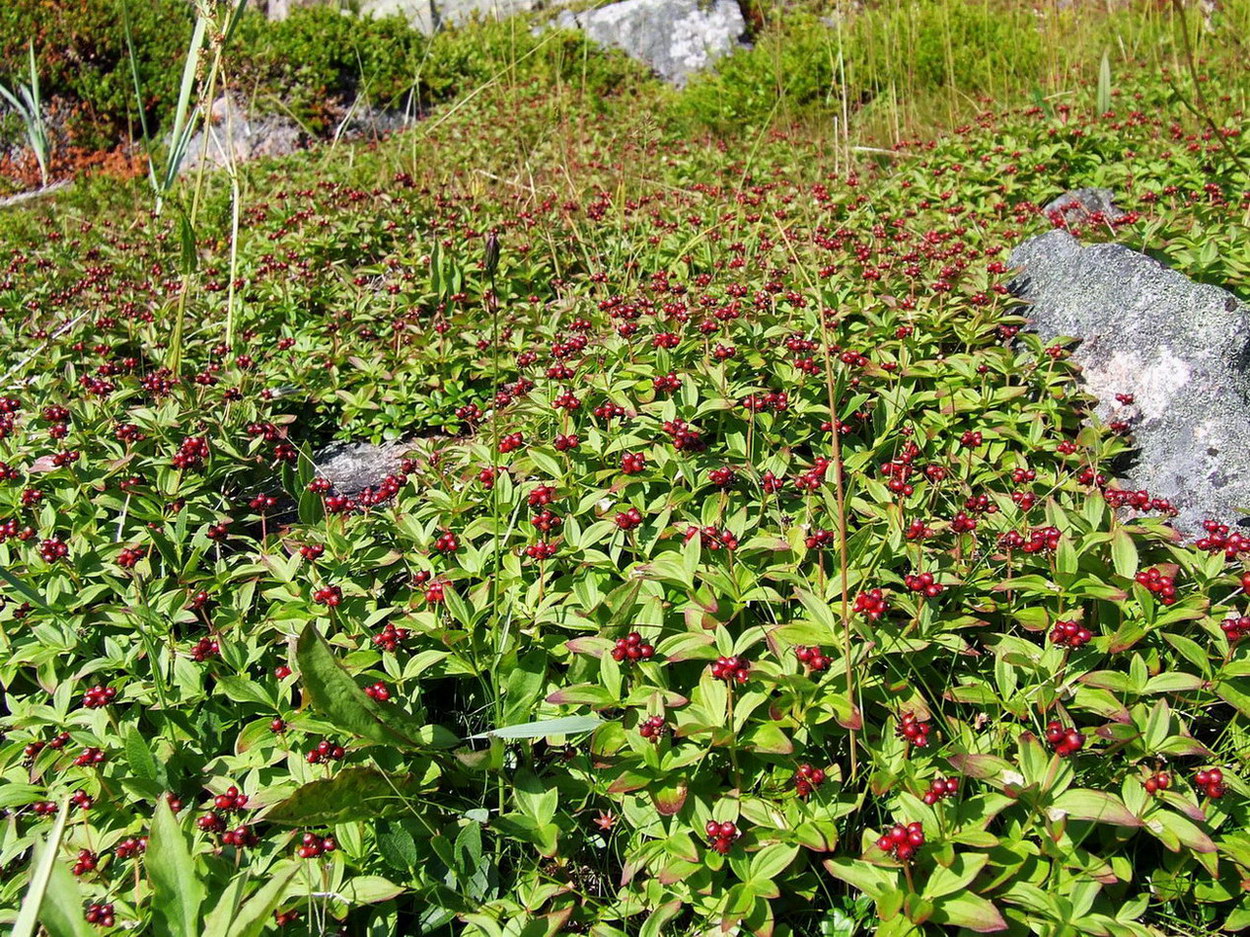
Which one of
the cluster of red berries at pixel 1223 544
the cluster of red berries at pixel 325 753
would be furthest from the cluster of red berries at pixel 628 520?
the cluster of red berries at pixel 1223 544

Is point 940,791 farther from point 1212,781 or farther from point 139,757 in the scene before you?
point 139,757

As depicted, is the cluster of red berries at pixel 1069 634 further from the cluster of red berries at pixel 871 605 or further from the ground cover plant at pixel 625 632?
the cluster of red berries at pixel 871 605

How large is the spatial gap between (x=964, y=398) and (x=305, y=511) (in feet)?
7.44

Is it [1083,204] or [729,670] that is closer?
[729,670]

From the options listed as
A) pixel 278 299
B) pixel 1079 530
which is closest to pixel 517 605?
pixel 1079 530

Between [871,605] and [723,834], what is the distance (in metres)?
0.60

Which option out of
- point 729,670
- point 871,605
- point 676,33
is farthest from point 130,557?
point 676,33

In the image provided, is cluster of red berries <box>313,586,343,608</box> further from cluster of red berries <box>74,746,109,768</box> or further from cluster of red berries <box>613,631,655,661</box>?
cluster of red berries <box>613,631,655,661</box>

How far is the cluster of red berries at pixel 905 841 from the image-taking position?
5.88ft

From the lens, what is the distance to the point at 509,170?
6.70m

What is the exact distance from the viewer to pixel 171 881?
5.68 feet

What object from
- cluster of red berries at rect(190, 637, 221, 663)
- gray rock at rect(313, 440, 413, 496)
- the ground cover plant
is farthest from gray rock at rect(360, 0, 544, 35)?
cluster of red berries at rect(190, 637, 221, 663)

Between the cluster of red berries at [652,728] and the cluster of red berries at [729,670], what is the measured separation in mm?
161

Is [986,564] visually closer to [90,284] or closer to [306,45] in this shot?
[90,284]
